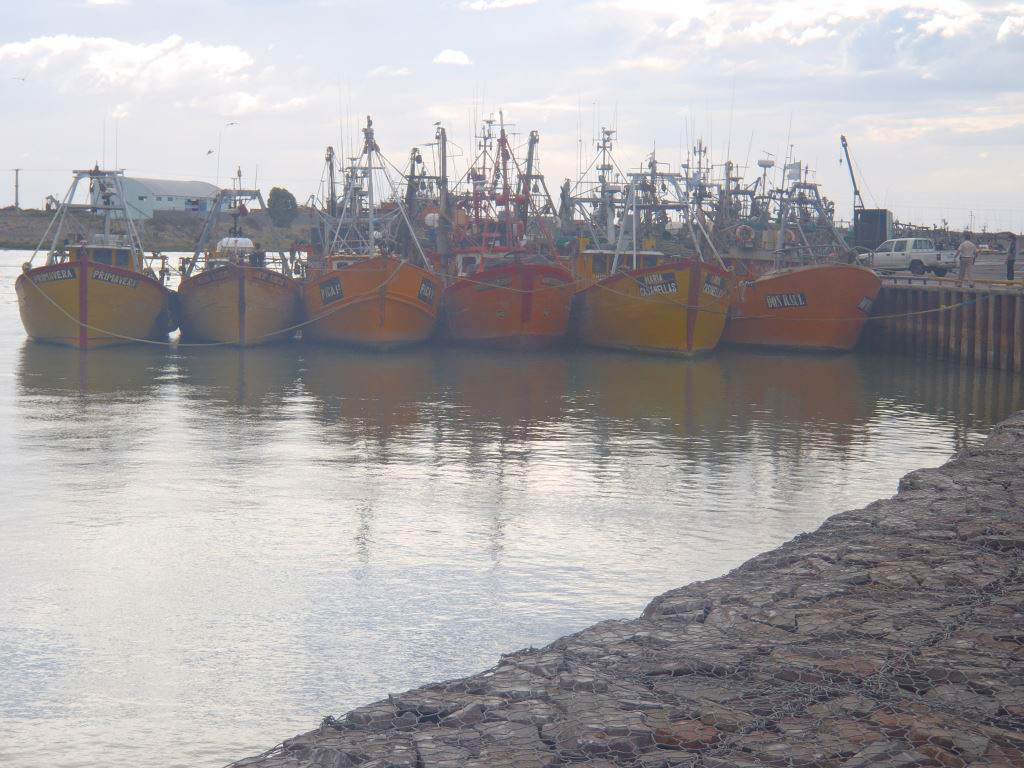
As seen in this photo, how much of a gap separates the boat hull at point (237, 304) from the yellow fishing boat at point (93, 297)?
78 cm

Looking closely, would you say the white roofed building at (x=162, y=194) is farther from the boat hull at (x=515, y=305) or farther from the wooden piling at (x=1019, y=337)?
the wooden piling at (x=1019, y=337)

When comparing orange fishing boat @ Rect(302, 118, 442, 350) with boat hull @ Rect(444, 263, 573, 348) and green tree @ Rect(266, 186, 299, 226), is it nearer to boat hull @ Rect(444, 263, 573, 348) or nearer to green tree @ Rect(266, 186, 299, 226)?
boat hull @ Rect(444, 263, 573, 348)

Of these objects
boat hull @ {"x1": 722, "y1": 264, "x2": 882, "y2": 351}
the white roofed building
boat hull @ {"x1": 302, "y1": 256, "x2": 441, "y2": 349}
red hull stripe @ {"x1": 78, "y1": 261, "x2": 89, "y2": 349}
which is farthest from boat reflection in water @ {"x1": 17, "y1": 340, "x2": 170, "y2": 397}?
the white roofed building

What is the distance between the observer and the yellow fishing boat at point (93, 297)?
2573 cm

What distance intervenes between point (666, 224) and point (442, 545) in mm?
25649

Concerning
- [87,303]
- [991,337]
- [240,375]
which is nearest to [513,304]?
[240,375]

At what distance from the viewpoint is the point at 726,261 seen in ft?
110

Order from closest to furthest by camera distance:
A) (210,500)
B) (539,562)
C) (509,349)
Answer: (539,562) → (210,500) → (509,349)

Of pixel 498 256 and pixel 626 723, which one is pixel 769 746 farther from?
pixel 498 256

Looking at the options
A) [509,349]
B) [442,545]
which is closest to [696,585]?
[442,545]

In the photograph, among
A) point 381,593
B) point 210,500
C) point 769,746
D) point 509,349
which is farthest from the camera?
point 509,349

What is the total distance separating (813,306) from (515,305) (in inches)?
258

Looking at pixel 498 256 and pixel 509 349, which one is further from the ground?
pixel 498 256

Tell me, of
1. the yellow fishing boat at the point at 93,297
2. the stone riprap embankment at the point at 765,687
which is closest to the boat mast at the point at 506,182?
the yellow fishing boat at the point at 93,297
